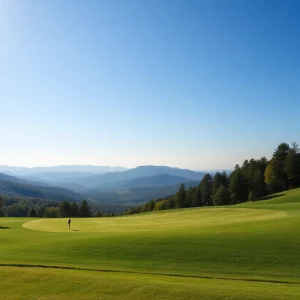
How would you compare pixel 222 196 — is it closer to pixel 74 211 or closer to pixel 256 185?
pixel 256 185

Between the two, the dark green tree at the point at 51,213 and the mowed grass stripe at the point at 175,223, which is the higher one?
the mowed grass stripe at the point at 175,223

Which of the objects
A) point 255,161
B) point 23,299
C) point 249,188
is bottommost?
point 23,299

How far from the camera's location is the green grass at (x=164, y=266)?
45.3ft

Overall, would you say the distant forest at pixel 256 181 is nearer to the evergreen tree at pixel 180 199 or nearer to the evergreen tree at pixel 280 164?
the evergreen tree at pixel 280 164

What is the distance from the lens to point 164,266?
19.0m

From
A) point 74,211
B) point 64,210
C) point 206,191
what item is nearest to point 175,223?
point 206,191

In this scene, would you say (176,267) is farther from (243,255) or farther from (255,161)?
(255,161)

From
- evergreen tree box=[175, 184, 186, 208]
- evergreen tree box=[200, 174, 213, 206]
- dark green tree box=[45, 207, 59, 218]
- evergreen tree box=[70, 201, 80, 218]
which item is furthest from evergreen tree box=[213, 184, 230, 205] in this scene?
dark green tree box=[45, 207, 59, 218]

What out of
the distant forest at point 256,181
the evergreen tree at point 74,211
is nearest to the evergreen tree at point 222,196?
the distant forest at point 256,181

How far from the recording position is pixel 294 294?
520 inches

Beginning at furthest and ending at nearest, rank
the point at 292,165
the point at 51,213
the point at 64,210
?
the point at 51,213 < the point at 64,210 < the point at 292,165

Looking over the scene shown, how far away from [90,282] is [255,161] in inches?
3511

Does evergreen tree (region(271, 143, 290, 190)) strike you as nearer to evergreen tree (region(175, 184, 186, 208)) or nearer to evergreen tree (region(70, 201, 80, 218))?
evergreen tree (region(175, 184, 186, 208))

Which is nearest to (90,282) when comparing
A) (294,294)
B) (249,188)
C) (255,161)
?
(294,294)
